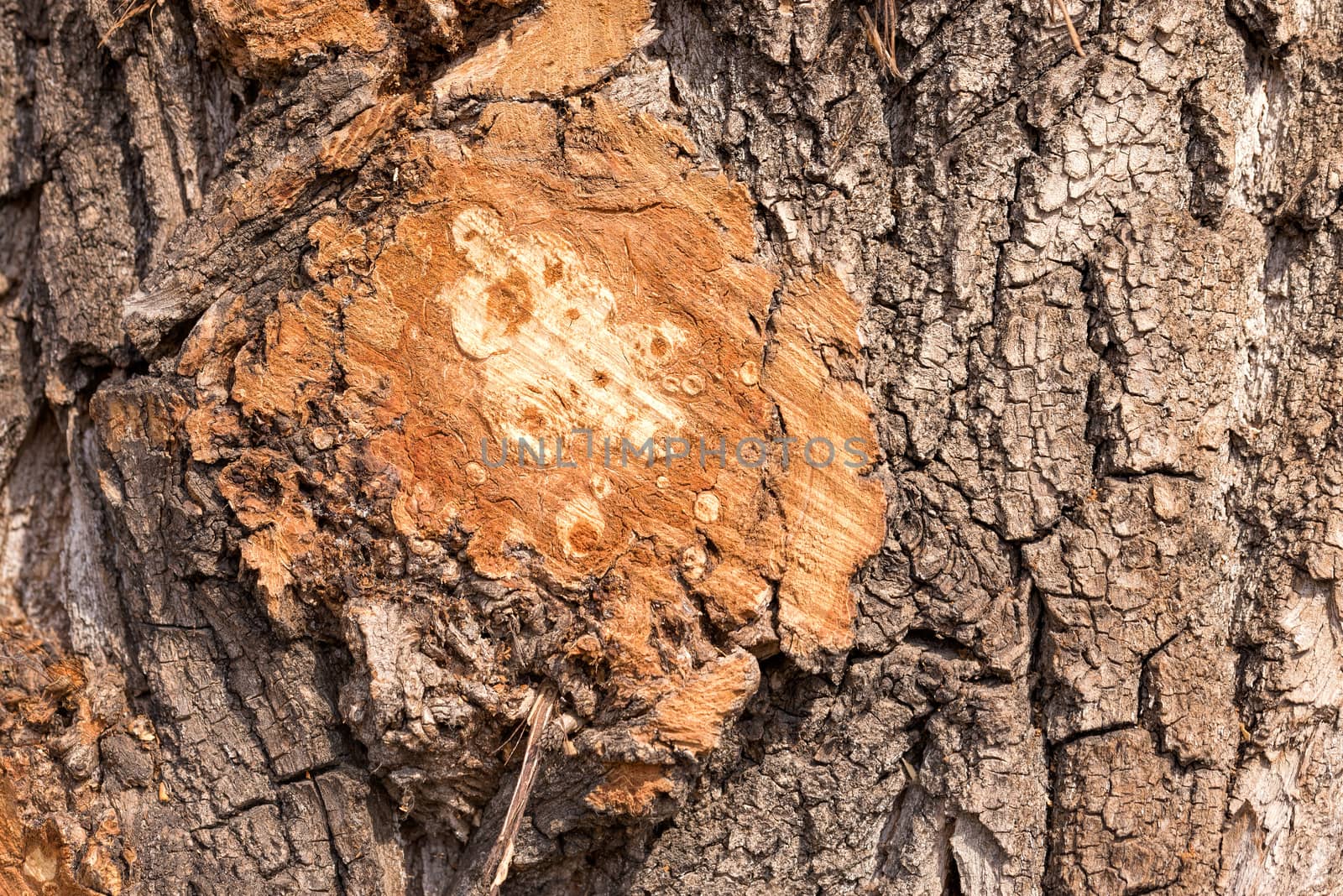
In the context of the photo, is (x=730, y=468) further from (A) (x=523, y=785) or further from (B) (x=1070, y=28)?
(B) (x=1070, y=28)

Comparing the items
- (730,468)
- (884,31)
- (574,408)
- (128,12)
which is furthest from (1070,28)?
(128,12)

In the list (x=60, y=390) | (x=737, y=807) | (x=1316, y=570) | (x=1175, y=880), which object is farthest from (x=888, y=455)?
(x=60, y=390)

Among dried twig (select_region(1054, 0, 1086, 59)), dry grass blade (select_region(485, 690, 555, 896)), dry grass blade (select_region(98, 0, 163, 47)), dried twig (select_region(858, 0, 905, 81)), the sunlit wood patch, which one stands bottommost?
dry grass blade (select_region(485, 690, 555, 896))

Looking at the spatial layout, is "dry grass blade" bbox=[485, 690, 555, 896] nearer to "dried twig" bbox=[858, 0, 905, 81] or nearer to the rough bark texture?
the rough bark texture

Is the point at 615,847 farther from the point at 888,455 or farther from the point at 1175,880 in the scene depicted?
the point at 1175,880

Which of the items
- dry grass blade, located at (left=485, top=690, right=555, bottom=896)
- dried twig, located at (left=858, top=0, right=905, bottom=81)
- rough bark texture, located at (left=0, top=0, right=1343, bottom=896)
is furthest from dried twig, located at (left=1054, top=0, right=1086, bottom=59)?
dry grass blade, located at (left=485, top=690, right=555, bottom=896)

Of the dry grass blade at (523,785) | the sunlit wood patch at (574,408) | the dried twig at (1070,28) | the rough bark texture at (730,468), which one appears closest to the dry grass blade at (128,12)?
the rough bark texture at (730,468)
